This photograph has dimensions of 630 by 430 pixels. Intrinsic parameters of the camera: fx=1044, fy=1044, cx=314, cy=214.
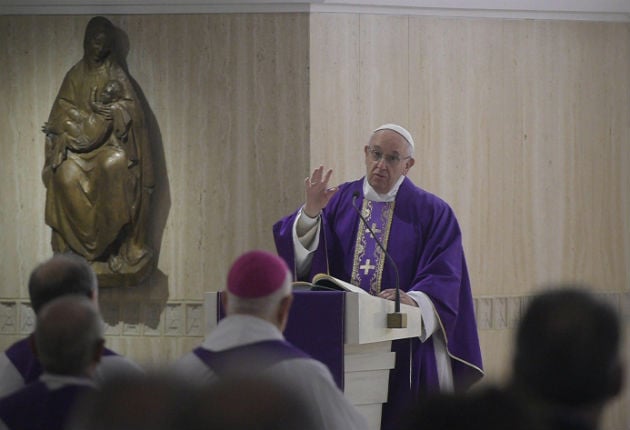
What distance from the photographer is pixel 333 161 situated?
787 centimetres

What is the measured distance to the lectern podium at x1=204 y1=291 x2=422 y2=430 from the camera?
15.1 feet

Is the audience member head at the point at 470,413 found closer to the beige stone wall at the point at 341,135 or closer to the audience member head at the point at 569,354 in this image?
the audience member head at the point at 569,354

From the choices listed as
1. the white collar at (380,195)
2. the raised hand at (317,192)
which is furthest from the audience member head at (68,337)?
the white collar at (380,195)

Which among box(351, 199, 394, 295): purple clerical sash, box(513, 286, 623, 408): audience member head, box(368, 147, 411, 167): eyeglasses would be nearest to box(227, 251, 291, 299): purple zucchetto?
box(513, 286, 623, 408): audience member head

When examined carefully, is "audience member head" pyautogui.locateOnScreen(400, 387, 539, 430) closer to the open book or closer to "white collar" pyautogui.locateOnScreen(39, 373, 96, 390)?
"white collar" pyautogui.locateOnScreen(39, 373, 96, 390)

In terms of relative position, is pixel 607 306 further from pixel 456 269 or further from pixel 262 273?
pixel 456 269

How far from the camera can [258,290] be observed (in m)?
3.32

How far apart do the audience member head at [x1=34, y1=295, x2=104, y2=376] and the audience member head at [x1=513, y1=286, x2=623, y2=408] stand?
1129mm

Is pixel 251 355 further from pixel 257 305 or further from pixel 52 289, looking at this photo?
pixel 52 289

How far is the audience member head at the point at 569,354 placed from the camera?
74.1 inches

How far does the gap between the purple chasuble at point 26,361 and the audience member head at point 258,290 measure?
512 mm

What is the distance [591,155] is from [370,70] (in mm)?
1909

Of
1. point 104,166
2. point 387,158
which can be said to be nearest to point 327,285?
point 387,158

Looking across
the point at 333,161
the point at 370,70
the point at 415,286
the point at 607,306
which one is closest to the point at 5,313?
the point at 333,161
